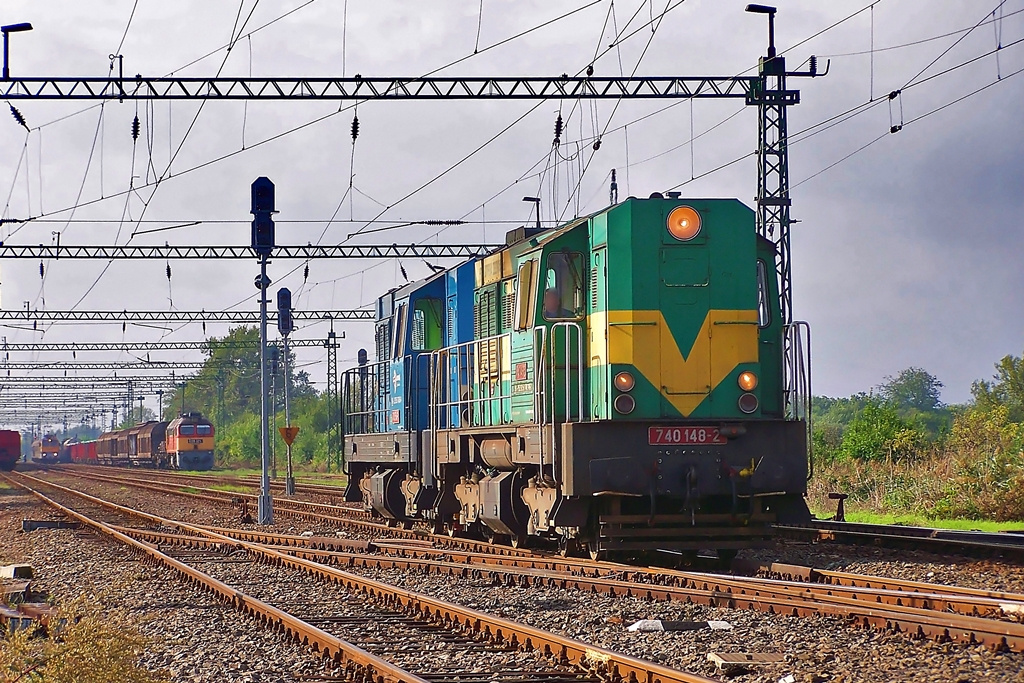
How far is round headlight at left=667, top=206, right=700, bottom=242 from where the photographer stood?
39.2 ft

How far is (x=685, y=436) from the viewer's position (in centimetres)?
1147

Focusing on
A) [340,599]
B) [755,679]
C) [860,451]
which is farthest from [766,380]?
[860,451]

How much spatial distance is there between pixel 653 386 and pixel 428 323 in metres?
6.09

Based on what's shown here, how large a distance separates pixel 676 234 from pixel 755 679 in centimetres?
610

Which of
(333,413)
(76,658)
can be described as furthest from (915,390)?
(76,658)

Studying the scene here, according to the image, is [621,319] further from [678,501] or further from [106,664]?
[106,664]

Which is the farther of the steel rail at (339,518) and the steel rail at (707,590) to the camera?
the steel rail at (339,518)

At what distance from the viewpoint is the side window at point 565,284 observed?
1233 centimetres

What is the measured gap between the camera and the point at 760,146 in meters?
21.0

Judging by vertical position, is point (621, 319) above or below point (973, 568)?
above

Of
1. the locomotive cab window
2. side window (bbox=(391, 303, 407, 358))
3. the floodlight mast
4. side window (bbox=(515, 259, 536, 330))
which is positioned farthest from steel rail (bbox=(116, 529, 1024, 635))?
the floodlight mast

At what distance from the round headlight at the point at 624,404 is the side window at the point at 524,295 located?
146 cm

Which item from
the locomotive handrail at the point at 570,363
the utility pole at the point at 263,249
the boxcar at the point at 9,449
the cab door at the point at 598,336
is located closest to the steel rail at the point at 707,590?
the locomotive handrail at the point at 570,363

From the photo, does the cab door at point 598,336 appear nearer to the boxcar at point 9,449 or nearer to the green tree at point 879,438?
the green tree at point 879,438
